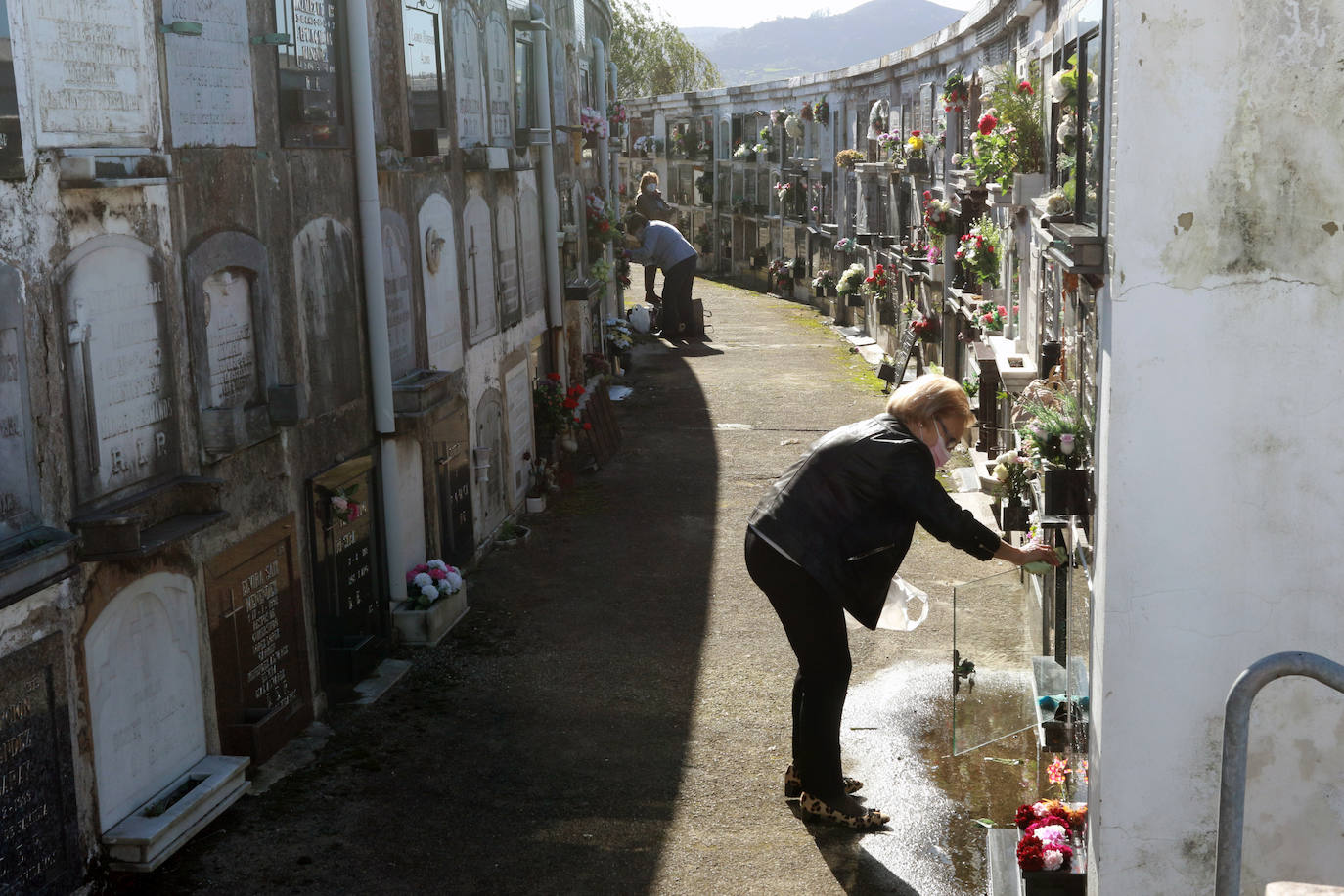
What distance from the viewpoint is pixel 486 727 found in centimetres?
809

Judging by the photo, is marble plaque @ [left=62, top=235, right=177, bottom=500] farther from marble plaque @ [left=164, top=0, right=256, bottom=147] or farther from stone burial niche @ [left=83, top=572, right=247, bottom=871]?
marble plaque @ [left=164, top=0, right=256, bottom=147]

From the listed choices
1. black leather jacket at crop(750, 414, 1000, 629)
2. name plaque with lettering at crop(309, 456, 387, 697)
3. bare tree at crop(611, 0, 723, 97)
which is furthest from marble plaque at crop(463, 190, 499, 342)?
bare tree at crop(611, 0, 723, 97)

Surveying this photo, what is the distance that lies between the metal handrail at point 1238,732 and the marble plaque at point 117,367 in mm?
4826

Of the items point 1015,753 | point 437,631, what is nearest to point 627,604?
point 437,631

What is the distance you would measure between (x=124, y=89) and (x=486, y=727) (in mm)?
3894

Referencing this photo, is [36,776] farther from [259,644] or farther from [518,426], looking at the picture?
[518,426]

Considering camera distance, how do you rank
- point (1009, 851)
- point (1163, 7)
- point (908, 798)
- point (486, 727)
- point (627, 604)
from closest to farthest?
point (1163, 7) < point (1009, 851) < point (908, 798) < point (486, 727) < point (627, 604)

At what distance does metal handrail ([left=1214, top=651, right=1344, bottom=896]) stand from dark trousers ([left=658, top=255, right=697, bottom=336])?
76.2ft

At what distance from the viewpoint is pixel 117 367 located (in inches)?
250

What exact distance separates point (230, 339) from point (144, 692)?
1977mm

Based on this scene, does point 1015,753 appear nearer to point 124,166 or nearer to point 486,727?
point 486,727

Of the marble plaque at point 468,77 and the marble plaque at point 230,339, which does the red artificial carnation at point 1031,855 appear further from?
the marble plaque at point 468,77

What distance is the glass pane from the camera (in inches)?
273

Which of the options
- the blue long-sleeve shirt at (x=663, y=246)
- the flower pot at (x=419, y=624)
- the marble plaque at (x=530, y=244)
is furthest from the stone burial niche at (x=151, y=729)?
the blue long-sleeve shirt at (x=663, y=246)
